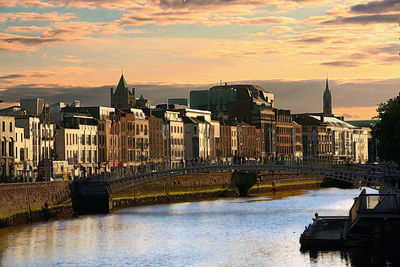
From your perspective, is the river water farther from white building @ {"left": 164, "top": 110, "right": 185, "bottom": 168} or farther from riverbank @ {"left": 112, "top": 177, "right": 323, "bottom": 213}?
white building @ {"left": 164, "top": 110, "right": 185, "bottom": 168}

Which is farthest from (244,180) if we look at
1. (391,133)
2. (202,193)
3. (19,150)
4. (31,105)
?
(391,133)

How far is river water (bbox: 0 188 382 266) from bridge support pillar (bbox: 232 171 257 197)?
3758 centimetres

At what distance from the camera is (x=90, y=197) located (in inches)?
3834

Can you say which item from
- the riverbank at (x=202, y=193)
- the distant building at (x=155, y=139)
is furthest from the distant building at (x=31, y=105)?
the distant building at (x=155, y=139)

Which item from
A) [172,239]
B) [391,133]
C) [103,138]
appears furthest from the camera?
[103,138]

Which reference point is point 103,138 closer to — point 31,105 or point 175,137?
point 31,105

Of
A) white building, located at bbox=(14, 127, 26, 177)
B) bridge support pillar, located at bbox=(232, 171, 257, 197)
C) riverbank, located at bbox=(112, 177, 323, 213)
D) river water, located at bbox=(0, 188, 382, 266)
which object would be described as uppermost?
white building, located at bbox=(14, 127, 26, 177)

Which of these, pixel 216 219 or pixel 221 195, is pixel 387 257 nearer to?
pixel 216 219

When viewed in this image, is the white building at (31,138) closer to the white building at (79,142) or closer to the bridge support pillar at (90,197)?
the white building at (79,142)

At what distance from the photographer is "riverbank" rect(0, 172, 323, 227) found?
8275cm

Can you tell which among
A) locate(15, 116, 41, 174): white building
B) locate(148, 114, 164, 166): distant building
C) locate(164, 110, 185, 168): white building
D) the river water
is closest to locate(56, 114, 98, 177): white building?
locate(15, 116, 41, 174): white building

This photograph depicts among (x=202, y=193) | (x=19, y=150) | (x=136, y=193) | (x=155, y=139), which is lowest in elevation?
(x=202, y=193)

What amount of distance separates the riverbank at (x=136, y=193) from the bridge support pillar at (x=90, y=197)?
1.01 metres

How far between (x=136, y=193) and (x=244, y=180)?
30.4 m
